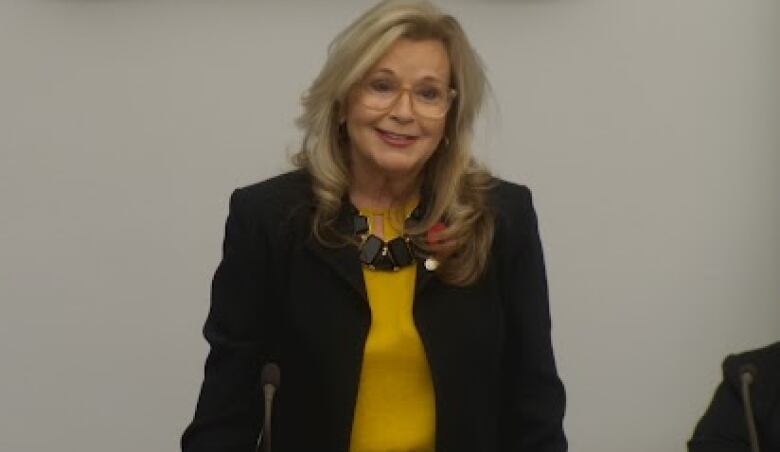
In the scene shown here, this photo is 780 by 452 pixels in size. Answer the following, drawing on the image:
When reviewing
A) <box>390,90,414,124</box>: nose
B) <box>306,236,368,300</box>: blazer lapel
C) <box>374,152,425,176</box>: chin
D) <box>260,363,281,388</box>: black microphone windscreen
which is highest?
<box>390,90,414,124</box>: nose

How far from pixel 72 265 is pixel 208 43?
59 cm

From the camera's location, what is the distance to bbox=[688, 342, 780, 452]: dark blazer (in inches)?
74.4

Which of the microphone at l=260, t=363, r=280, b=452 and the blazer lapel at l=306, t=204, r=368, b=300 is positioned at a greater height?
the blazer lapel at l=306, t=204, r=368, b=300

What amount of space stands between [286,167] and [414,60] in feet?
2.46

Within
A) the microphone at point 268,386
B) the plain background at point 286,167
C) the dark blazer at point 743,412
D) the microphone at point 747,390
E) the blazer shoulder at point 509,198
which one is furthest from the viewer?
the plain background at point 286,167

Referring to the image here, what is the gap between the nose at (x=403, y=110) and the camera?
163 centimetres

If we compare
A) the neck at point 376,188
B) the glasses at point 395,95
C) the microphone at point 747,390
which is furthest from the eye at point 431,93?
the microphone at point 747,390

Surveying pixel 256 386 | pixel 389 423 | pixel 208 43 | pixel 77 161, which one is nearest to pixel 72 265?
pixel 77 161

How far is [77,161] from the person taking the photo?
2354 mm

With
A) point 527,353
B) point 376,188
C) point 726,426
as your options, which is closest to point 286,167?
point 376,188

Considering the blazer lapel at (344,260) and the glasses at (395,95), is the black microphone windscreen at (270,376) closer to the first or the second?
the blazer lapel at (344,260)

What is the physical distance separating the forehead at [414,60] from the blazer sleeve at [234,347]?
0.33 m

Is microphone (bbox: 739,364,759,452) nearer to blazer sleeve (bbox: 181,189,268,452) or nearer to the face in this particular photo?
the face

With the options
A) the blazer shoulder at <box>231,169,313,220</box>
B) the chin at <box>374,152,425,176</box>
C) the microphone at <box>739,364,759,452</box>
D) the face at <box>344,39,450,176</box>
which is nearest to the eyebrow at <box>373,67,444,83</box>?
the face at <box>344,39,450,176</box>
